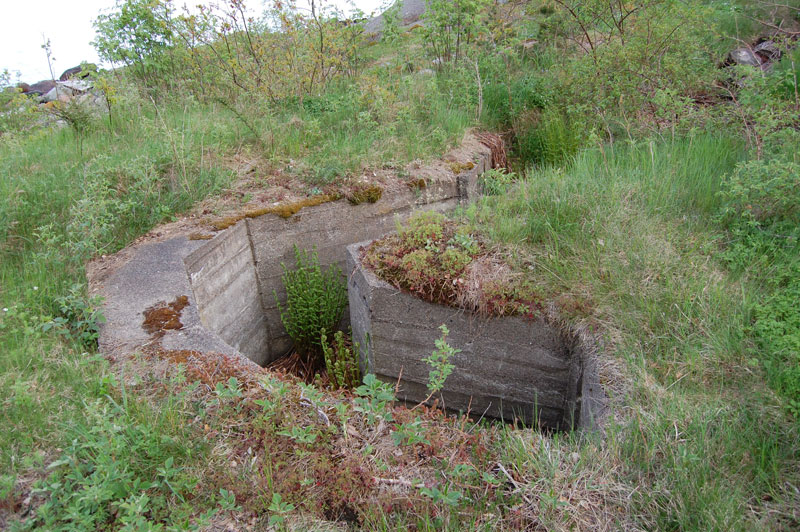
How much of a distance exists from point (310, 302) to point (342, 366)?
0.65 metres

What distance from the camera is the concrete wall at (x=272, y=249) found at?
3.91m

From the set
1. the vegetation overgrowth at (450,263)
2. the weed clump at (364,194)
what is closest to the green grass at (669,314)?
the vegetation overgrowth at (450,263)

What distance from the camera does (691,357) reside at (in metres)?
2.55

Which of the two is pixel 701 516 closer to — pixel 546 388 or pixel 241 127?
pixel 546 388

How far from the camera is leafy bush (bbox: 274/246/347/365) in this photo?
4.22 m

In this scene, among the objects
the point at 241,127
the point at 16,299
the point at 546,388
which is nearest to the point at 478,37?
the point at 241,127

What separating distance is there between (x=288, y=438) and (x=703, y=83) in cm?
570

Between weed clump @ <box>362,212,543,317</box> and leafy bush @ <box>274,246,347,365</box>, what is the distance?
0.81 m

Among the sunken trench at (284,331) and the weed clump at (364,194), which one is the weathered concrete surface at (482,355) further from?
the weed clump at (364,194)

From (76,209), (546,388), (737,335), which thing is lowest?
(546,388)

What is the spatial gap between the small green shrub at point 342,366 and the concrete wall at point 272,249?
80cm

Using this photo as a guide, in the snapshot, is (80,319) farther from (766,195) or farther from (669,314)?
(766,195)

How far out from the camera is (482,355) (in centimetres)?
335

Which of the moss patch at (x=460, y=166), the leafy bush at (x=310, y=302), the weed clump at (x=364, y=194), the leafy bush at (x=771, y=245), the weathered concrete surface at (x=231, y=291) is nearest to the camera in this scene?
the leafy bush at (x=771, y=245)
